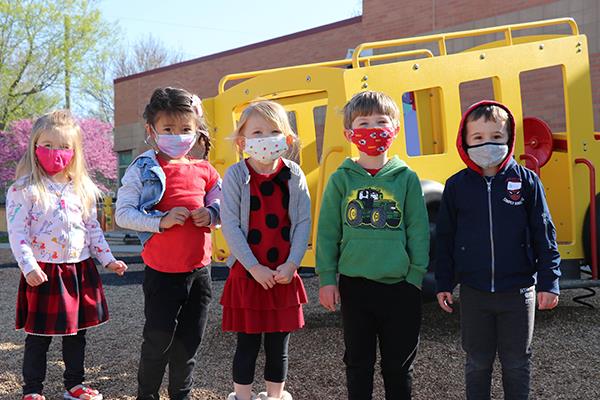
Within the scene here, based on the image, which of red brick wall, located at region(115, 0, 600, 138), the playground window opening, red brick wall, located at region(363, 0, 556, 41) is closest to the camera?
the playground window opening

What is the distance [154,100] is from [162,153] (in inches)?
10.6

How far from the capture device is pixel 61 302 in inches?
133

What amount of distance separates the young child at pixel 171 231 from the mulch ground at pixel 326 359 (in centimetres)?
56

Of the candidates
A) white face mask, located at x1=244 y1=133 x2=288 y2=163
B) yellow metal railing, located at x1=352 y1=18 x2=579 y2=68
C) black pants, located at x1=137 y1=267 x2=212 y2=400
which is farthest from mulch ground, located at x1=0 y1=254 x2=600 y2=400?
yellow metal railing, located at x1=352 y1=18 x2=579 y2=68

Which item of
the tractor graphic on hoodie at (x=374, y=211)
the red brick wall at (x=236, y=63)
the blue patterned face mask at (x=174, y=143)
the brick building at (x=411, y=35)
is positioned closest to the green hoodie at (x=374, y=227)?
the tractor graphic on hoodie at (x=374, y=211)

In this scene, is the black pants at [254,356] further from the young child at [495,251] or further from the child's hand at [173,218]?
the young child at [495,251]

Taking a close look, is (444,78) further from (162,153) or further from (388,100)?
(162,153)

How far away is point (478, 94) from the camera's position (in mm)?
11266

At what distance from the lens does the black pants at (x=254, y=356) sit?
3152 millimetres

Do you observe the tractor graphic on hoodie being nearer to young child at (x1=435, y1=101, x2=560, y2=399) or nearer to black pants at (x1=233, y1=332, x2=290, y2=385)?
young child at (x1=435, y1=101, x2=560, y2=399)

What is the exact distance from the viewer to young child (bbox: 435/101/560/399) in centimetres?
288

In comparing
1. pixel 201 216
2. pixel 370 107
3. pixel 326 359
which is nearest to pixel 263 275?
pixel 201 216

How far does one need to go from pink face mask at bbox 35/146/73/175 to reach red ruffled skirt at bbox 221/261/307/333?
1.19 m

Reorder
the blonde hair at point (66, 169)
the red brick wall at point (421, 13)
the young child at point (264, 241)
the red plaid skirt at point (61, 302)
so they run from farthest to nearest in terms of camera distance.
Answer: the red brick wall at point (421, 13)
the blonde hair at point (66, 169)
the red plaid skirt at point (61, 302)
the young child at point (264, 241)
